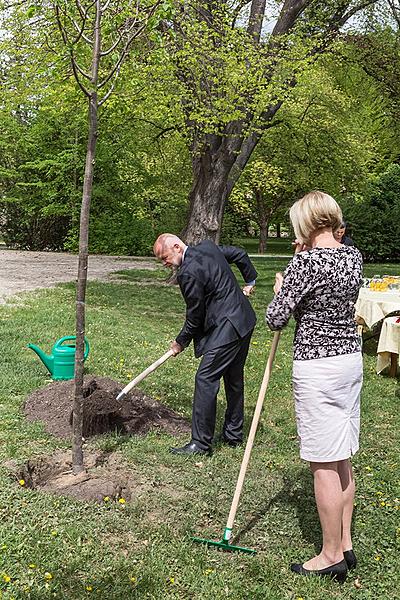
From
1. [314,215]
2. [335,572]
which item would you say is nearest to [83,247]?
[314,215]

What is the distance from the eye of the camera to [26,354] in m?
8.01

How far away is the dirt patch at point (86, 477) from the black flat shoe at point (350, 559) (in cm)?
141

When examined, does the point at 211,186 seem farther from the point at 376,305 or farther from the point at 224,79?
the point at 376,305

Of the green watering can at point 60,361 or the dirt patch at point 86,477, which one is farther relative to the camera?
the green watering can at point 60,361

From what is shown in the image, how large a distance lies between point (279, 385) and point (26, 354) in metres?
3.09

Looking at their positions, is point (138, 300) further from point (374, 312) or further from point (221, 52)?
point (374, 312)

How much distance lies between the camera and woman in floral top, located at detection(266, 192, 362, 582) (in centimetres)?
337

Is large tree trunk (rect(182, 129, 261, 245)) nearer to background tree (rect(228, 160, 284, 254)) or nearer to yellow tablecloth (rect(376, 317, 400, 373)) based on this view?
background tree (rect(228, 160, 284, 254))

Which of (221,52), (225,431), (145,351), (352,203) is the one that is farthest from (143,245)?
(225,431)

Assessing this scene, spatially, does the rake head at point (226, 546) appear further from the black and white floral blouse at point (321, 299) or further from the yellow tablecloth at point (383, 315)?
the yellow tablecloth at point (383, 315)

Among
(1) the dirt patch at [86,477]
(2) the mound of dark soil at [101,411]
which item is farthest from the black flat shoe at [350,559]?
(2) the mound of dark soil at [101,411]

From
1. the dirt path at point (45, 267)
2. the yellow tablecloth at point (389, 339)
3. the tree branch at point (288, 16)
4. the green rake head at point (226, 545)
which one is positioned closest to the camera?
the green rake head at point (226, 545)

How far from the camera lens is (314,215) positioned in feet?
11.1

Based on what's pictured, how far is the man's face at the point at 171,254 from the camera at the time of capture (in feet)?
16.5
